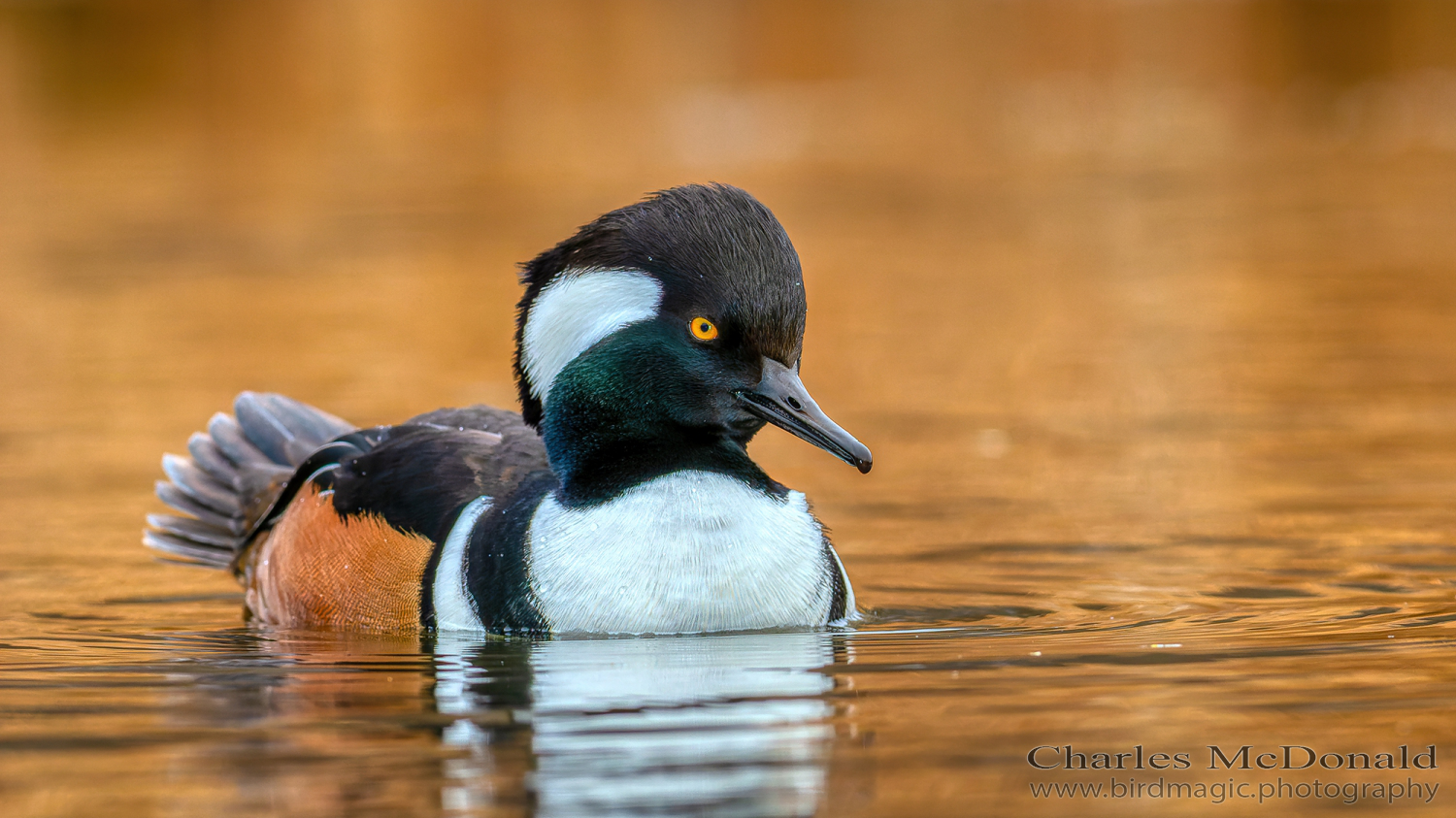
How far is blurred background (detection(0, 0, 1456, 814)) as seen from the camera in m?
8.58

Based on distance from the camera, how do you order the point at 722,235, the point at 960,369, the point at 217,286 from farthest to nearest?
the point at 217,286 < the point at 960,369 < the point at 722,235

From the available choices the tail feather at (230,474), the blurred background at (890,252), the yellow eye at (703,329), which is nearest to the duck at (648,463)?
the yellow eye at (703,329)

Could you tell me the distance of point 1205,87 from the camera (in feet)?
108

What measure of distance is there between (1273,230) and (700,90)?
52.9 ft

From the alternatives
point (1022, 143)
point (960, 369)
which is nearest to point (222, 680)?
point (960, 369)

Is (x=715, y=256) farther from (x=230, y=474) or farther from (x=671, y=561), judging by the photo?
(x=230, y=474)

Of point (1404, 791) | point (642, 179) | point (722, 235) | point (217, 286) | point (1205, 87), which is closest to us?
point (1404, 791)

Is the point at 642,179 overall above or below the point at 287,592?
above

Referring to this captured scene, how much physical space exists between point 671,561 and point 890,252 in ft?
43.7

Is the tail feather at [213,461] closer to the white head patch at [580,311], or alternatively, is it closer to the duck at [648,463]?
the duck at [648,463]

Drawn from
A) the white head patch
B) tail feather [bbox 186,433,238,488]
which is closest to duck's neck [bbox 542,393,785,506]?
the white head patch

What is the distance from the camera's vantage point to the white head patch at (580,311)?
625 centimetres

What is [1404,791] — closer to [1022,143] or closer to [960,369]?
[960,369]

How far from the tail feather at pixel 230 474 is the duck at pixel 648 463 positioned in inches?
63.4
